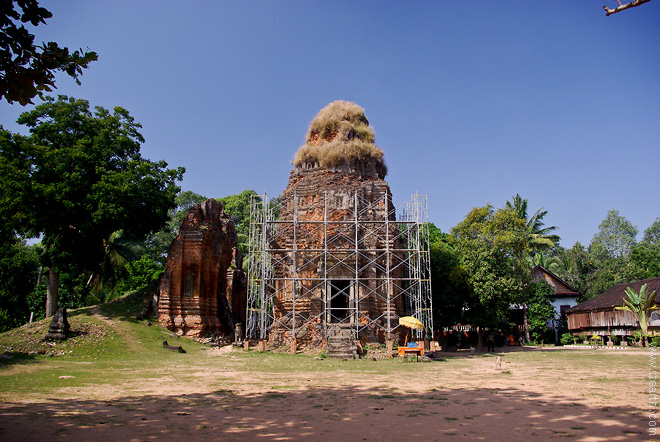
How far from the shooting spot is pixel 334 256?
68.3ft

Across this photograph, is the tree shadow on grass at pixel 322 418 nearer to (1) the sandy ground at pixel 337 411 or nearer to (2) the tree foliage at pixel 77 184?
(1) the sandy ground at pixel 337 411

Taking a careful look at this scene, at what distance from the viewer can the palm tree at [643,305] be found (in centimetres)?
2566

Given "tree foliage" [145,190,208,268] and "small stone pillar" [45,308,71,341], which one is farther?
"tree foliage" [145,190,208,268]

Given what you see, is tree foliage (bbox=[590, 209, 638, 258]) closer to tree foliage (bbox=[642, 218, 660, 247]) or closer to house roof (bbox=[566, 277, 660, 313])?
tree foliage (bbox=[642, 218, 660, 247])

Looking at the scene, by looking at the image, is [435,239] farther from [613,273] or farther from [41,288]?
[41,288]

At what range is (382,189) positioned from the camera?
76.3 feet

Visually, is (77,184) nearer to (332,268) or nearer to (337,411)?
(332,268)

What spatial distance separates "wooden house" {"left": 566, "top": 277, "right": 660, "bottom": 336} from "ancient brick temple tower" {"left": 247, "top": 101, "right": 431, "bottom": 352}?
13781 mm

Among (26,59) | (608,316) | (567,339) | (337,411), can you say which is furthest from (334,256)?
(567,339)

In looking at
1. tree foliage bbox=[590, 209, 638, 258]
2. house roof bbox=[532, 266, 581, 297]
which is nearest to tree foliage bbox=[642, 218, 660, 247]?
tree foliage bbox=[590, 209, 638, 258]

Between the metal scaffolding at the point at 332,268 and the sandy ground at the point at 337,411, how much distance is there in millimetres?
9105

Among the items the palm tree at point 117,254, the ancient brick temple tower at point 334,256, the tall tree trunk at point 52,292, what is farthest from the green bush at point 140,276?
the ancient brick temple tower at point 334,256

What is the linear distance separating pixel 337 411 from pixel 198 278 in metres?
16.3

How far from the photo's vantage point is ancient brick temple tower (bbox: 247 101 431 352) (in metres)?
19.7
